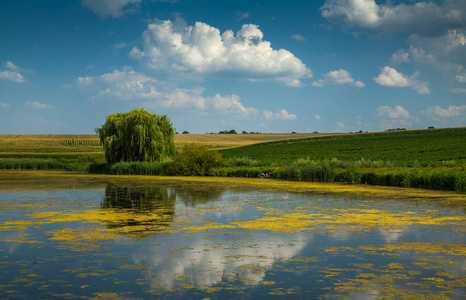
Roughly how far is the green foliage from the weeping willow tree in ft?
16.6

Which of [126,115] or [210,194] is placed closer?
[210,194]

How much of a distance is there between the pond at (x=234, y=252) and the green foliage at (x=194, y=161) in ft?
70.0

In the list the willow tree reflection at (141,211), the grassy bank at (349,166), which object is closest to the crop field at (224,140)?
the grassy bank at (349,166)

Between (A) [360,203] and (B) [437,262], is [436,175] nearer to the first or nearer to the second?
(A) [360,203]

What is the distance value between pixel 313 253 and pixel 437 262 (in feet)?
6.91

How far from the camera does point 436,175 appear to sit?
2180 cm

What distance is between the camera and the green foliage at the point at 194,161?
1438 inches

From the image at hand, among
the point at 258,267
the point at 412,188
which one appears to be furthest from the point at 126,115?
the point at 258,267

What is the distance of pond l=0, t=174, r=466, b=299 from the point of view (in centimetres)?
615

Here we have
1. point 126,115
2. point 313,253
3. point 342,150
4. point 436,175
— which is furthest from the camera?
point 342,150

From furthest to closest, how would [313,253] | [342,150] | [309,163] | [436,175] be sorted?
1. [342,150]
2. [309,163]
3. [436,175]
4. [313,253]

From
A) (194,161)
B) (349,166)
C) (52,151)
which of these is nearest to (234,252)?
(349,166)

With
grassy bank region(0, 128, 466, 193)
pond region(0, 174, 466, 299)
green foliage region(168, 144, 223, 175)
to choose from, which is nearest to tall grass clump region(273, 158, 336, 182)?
grassy bank region(0, 128, 466, 193)

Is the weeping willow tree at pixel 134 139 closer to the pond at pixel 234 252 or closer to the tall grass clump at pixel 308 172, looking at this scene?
the tall grass clump at pixel 308 172
